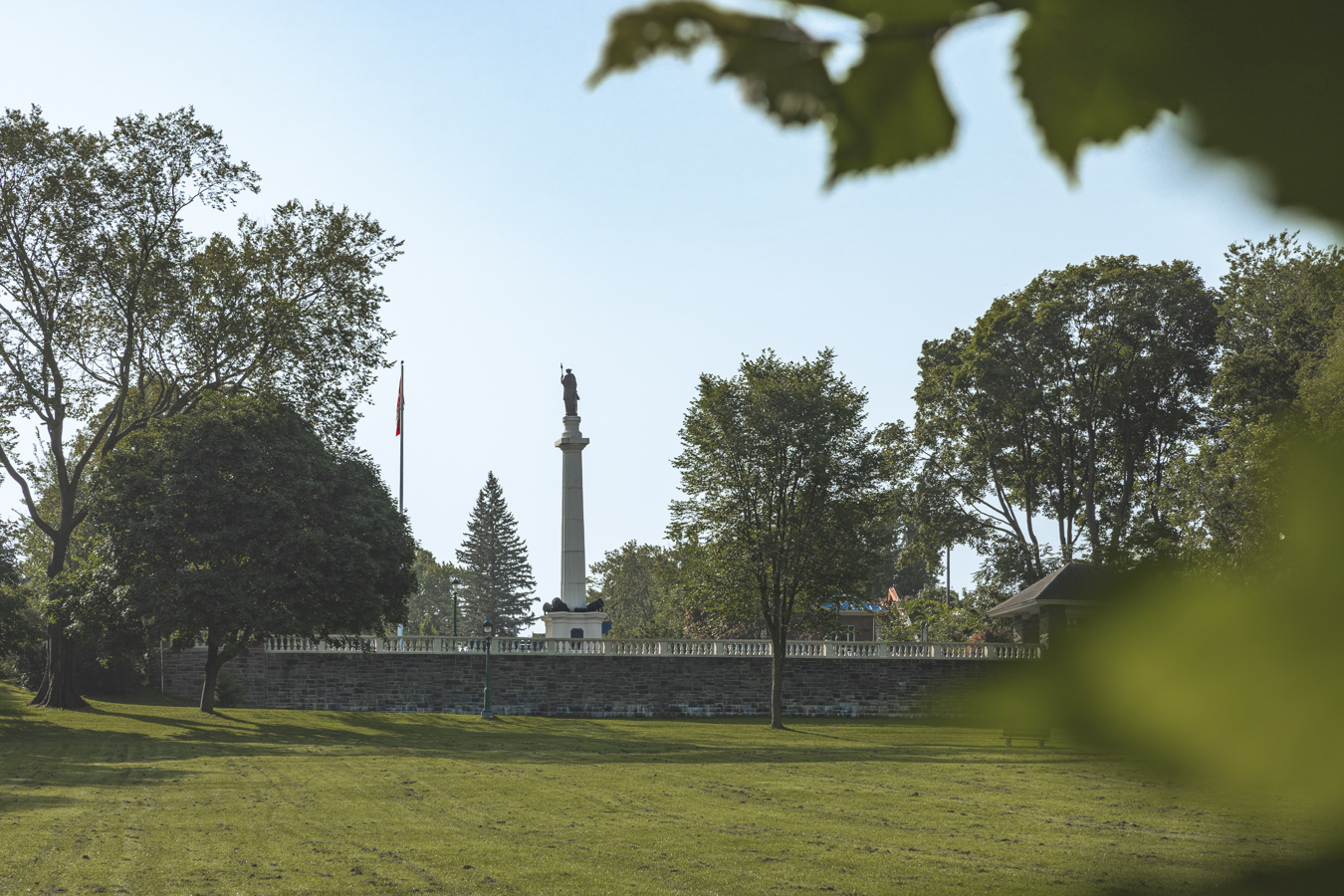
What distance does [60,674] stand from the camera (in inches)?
1374

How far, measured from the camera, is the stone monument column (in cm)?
4606

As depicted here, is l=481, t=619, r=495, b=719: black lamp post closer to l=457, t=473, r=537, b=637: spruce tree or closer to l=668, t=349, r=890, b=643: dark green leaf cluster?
l=668, t=349, r=890, b=643: dark green leaf cluster

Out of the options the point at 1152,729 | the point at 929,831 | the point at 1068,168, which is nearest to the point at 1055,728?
the point at 1152,729

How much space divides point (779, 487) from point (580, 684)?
459 inches

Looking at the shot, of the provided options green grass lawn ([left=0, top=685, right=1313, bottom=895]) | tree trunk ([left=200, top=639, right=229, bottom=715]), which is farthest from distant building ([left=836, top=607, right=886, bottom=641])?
green grass lawn ([left=0, top=685, right=1313, bottom=895])

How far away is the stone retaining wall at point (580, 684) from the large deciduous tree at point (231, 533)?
7891 millimetres

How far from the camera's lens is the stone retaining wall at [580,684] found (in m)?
40.2

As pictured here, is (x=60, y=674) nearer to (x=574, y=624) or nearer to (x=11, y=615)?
(x=11, y=615)

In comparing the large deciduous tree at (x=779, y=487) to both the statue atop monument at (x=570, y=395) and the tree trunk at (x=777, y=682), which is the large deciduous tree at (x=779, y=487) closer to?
the tree trunk at (x=777, y=682)

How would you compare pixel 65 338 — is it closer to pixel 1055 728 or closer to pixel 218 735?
pixel 218 735

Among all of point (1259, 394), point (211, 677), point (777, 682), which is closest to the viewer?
point (1259, 394)

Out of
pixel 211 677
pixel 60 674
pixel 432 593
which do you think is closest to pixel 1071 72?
pixel 211 677

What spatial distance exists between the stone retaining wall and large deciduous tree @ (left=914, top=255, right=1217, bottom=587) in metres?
7.19

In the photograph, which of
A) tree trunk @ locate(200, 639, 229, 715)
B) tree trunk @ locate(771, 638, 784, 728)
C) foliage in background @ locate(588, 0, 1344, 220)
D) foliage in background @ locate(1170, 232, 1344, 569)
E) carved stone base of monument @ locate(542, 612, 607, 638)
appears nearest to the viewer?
foliage in background @ locate(588, 0, 1344, 220)
